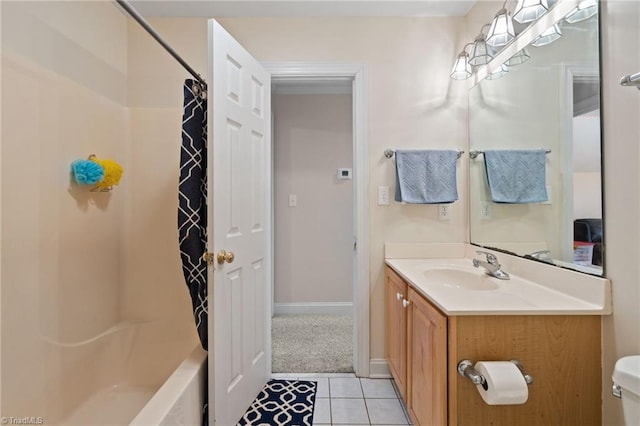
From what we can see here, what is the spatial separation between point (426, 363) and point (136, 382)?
1.71 meters

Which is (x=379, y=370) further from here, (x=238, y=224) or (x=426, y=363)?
(x=238, y=224)

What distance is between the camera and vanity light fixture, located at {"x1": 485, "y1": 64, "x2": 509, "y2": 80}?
1.73 m

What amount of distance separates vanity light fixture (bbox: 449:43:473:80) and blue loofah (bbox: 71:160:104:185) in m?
2.21

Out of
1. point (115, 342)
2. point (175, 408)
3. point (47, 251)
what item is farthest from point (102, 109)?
point (175, 408)

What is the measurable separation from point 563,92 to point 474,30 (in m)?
0.98

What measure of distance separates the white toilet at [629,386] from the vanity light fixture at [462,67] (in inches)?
67.5

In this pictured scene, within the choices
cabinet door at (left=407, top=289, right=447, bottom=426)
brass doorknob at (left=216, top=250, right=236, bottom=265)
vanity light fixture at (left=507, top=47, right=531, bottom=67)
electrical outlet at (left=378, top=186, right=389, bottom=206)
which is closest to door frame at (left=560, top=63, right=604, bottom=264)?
vanity light fixture at (left=507, top=47, right=531, bottom=67)

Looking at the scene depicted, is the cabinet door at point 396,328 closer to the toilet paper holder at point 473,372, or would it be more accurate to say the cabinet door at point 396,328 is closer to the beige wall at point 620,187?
the toilet paper holder at point 473,372

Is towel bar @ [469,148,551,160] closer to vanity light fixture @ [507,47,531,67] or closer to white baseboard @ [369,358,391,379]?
vanity light fixture @ [507,47,531,67]

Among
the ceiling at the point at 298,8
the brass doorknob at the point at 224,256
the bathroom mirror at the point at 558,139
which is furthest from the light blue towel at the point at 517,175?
the brass doorknob at the point at 224,256

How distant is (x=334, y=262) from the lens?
3.31 meters

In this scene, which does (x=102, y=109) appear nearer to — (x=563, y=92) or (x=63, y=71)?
(x=63, y=71)

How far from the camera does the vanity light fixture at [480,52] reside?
5.94 feet

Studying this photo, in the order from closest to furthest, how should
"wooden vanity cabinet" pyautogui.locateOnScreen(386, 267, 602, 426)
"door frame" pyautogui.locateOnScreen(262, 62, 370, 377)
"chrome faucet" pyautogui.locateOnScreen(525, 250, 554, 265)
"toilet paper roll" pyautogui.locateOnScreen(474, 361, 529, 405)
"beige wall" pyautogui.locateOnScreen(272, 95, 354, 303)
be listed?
1. "toilet paper roll" pyautogui.locateOnScreen(474, 361, 529, 405)
2. "wooden vanity cabinet" pyautogui.locateOnScreen(386, 267, 602, 426)
3. "chrome faucet" pyautogui.locateOnScreen(525, 250, 554, 265)
4. "door frame" pyautogui.locateOnScreen(262, 62, 370, 377)
5. "beige wall" pyautogui.locateOnScreen(272, 95, 354, 303)
